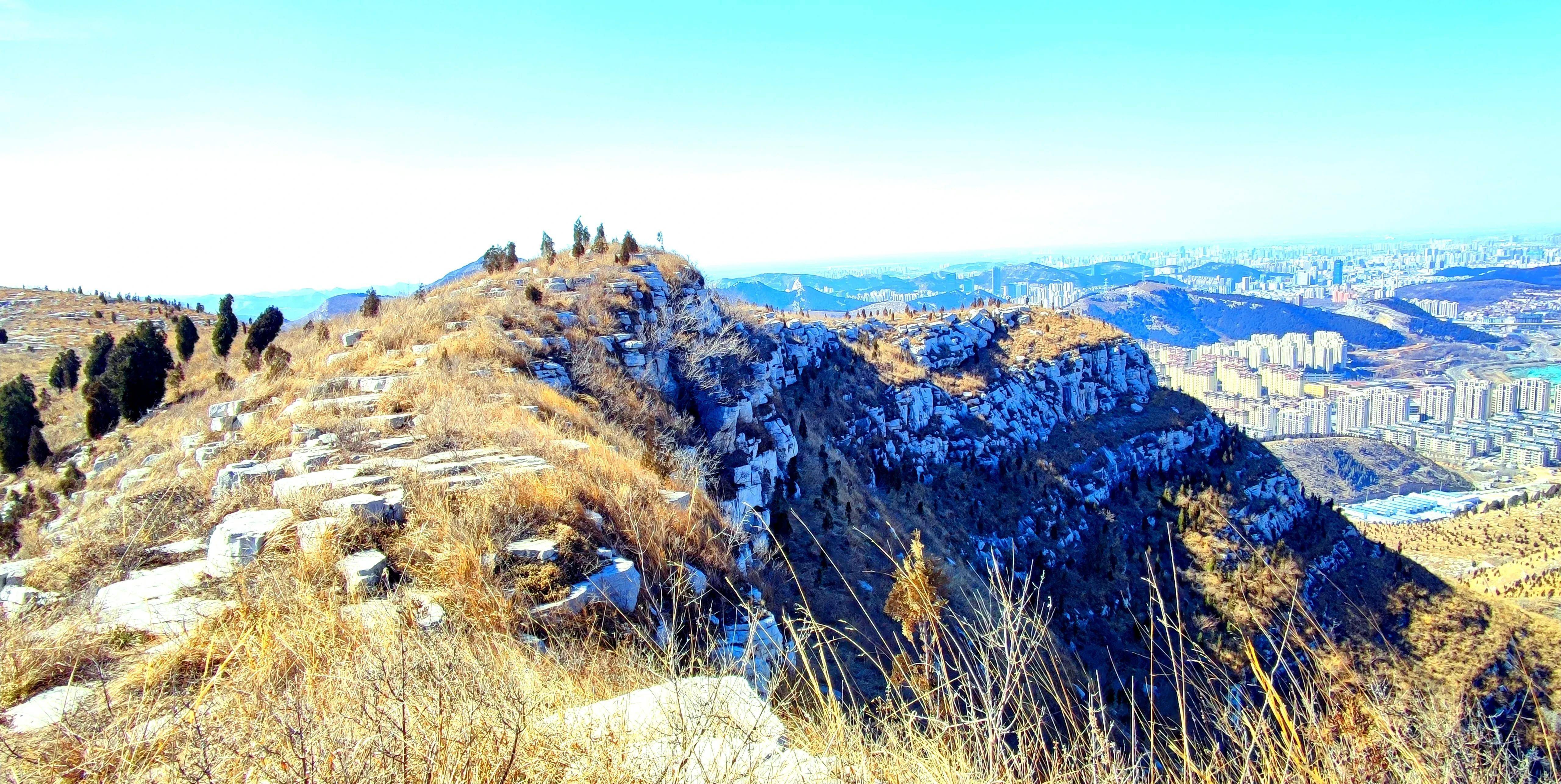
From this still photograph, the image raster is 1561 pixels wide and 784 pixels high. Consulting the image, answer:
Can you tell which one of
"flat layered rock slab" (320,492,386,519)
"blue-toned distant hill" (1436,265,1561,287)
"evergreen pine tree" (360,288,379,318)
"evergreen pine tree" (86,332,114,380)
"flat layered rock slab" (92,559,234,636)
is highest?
"evergreen pine tree" (360,288,379,318)

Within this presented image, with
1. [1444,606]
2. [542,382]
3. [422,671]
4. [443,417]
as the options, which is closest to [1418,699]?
[422,671]

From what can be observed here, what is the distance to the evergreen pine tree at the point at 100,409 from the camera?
55.4 feet

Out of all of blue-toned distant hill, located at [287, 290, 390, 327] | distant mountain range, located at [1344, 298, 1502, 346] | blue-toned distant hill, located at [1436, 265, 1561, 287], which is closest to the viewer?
blue-toned distant hill, located at [287, 290, 390, 327]

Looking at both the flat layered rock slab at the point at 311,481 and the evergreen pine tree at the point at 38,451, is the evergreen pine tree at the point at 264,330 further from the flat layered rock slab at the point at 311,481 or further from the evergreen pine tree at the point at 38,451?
the flat layered rock slab at the point at 311,481

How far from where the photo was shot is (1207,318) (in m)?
121

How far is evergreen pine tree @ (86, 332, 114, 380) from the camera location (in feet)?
64.4

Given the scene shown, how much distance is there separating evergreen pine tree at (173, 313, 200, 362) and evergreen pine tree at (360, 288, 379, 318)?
42.7ft

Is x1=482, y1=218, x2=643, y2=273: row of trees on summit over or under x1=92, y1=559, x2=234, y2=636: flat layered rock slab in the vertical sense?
over

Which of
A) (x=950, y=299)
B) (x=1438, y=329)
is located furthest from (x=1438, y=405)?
(x=950, y=299)

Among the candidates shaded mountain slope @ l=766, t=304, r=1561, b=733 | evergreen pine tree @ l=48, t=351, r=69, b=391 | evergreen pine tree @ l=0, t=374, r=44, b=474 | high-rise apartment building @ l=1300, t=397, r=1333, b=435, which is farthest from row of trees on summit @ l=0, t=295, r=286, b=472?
high-rise apartment building @ l=1300, t=397, r=1333, b=435

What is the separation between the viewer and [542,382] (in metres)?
9.57

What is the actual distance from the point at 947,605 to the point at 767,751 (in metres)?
0.78

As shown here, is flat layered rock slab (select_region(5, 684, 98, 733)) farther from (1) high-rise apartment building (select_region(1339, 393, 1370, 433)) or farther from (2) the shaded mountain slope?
(1) high-rise apartment building (select_region(1339, 393, 1370, 433))

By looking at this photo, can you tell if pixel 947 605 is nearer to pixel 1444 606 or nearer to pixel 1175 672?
pixel 1175 672
